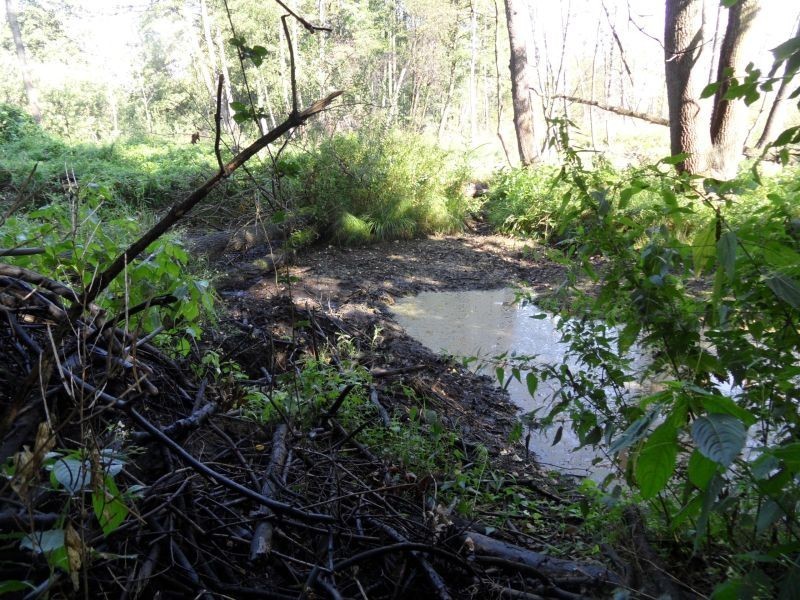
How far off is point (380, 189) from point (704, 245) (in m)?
8.56

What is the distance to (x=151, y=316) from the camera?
1960 millimetres

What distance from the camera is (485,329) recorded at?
19.5 ft

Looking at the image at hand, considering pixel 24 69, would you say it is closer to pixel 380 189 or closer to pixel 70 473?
pixel 380 189

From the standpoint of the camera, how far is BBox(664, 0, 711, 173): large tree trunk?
652 cm

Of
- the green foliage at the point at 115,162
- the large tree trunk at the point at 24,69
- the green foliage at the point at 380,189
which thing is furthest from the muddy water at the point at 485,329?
the large tree trunk at the point at 24,69

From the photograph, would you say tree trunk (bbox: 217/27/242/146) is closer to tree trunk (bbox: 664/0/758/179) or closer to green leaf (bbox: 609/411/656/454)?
green leaf (bbox: 609/411/656/454)

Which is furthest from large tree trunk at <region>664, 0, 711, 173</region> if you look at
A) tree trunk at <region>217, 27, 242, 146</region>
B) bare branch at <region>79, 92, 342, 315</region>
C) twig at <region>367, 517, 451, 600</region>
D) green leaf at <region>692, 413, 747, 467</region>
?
green leaf at <region>692, 413, 747, 467</region>

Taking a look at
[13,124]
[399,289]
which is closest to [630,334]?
[399,289]

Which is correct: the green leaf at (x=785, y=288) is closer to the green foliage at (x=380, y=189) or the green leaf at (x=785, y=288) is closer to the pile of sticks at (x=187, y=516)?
the pile of sticks at (x=187, y=516)

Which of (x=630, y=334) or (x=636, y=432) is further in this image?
(x=630, y=334)

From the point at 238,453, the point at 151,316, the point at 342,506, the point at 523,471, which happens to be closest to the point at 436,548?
the point at 342,506

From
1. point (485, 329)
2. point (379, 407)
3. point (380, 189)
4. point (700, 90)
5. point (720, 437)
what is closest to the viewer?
point (720, 437)

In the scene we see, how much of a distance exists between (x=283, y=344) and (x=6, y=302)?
7.71 ft

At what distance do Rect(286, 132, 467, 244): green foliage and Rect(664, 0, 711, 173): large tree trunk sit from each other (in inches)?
167
